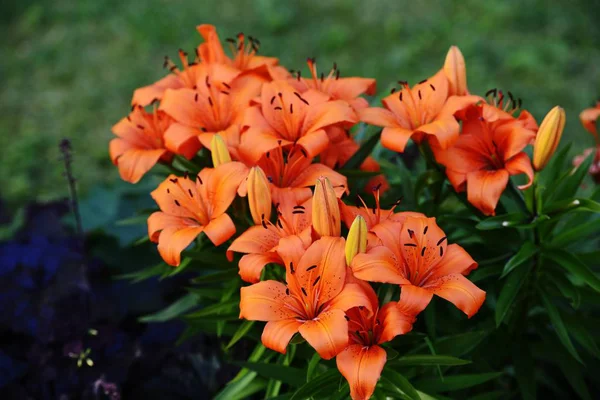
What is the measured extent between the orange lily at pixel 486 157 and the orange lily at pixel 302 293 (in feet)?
1.09

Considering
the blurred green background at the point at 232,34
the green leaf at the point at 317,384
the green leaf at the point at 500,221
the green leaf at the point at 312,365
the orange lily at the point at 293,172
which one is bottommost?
the blurred green background at the point at 232,34

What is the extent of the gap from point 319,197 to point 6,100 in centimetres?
350

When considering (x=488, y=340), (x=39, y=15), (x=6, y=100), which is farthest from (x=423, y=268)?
(x=39, y=15)

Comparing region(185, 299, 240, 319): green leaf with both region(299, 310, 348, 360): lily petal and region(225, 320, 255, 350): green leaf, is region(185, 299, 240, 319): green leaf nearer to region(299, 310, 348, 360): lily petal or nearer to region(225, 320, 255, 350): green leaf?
region(225, 320, 255, 350): green leaf

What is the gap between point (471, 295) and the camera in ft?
4.11

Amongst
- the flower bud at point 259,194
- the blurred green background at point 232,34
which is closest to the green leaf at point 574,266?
the flower bud at point 259,194

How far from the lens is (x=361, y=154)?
1.65 metres

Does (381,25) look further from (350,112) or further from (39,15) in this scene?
(350,112)

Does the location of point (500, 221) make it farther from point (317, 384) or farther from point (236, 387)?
point (236, 387)

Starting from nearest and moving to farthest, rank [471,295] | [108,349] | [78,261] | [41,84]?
1. [471,295]
2. [108,349]
3. [78,261]
4. [41,84]

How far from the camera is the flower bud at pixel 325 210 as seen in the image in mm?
1278

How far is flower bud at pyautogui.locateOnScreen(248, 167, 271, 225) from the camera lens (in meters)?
1.35

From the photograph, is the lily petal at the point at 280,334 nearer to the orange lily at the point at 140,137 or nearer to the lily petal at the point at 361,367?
the lily petal at the point at 361,367

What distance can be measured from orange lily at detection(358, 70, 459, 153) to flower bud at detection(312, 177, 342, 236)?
241 millimetres
